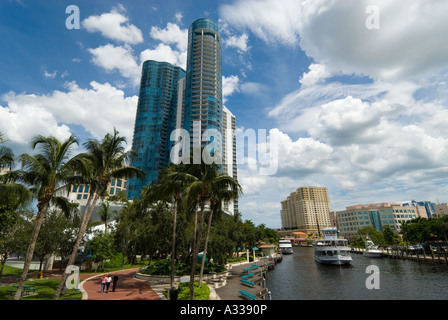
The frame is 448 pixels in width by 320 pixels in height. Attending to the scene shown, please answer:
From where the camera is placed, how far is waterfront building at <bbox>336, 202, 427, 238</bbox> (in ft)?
441

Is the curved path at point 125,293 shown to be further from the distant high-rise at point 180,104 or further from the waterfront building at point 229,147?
the waterfront building at point 229,147

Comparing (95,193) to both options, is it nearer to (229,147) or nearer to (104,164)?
(104,164)

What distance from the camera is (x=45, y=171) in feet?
54.2

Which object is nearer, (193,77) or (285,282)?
(285,282)

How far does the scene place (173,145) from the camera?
13088cm

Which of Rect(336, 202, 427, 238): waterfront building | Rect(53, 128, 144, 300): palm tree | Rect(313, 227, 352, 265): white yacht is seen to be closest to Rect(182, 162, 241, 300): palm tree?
Rect(53, 128, 144, 300): palm tree

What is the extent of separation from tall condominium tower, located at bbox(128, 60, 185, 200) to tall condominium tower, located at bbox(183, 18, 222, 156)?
21138 mm

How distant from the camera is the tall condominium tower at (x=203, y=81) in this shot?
120 meters

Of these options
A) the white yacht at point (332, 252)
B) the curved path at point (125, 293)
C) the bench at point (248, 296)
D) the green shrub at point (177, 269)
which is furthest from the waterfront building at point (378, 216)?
the curved path at point (125, 293)

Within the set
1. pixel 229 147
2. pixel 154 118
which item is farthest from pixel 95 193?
pixel 229 147

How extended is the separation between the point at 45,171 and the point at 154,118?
125m

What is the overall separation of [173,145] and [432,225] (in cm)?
11355
